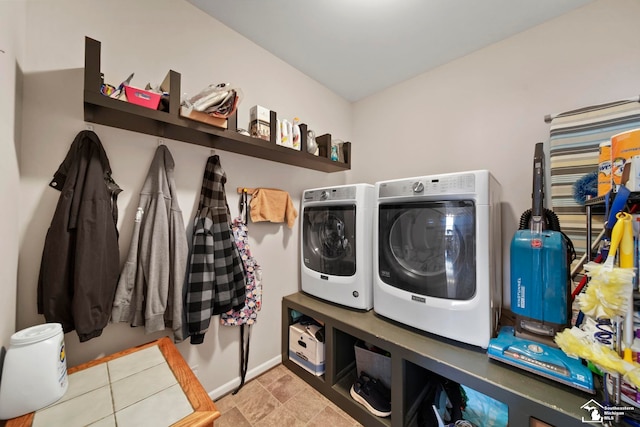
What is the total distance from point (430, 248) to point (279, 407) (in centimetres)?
138

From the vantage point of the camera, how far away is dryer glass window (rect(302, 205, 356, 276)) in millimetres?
1593

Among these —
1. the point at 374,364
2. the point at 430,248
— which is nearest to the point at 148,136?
the point at 430,248

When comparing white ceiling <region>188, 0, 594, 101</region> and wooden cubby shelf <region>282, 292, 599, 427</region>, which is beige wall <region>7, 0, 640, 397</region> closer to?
white ceiling <region>188, 0, 594, 101</region>

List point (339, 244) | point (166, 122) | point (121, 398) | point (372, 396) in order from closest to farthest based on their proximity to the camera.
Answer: point (121, 398)
point (166, 122)
point (372, 396)
point (339, 244)

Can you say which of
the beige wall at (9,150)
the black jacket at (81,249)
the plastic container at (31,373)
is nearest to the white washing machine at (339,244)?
the black jacket at (81,249)

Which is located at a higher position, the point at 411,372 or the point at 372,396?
the point at 411,372

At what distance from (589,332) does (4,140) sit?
7.04 ft

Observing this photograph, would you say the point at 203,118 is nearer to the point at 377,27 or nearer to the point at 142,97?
the point at 142,97

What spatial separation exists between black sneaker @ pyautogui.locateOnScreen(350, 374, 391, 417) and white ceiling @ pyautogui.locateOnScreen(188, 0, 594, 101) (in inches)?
91.5

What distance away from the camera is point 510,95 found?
158 centimetres

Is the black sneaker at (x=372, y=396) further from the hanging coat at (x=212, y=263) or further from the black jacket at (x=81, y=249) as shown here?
the black jacket at (x=81, y=249)

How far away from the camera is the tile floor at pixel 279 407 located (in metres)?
1.34

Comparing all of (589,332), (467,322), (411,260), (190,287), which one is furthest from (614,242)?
(190,287)

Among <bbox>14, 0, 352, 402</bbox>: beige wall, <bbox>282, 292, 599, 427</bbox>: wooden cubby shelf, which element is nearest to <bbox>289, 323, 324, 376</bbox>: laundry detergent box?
<bbox>282, 292, 599, 427</bbox>: wooden cubby shelf
